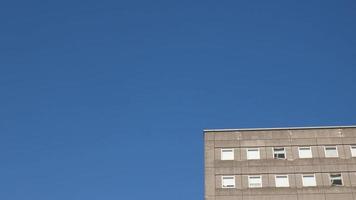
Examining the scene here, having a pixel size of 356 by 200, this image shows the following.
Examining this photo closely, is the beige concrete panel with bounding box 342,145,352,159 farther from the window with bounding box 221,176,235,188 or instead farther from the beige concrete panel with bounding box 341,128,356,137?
the window with bounding box 221,176,235,188

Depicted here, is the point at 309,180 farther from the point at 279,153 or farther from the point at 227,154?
the point at 227,154

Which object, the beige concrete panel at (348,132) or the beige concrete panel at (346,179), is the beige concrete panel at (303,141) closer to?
the beige concrete panel at (348,132)

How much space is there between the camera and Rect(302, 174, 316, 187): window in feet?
206

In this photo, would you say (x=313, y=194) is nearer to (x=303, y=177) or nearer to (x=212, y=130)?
(x=303, y=177)

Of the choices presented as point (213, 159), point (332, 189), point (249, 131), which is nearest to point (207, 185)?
point (213, 159)

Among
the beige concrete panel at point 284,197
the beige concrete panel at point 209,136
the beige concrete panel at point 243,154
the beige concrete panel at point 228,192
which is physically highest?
the beige concrete panel at point 209,136

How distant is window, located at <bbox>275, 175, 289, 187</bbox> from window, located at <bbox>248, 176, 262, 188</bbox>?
1835 mm

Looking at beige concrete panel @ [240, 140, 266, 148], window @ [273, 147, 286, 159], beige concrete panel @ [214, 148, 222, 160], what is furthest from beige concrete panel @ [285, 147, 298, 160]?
beige concrete panel @ [214, 148, 222, 160]

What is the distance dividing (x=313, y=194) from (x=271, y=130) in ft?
29.6

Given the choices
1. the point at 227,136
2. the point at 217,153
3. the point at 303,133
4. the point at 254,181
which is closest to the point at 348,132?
the point at 303,133

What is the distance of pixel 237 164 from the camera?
64.8 m

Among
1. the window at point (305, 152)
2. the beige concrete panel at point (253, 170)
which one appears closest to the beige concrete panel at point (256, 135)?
the window at point (305, 152)

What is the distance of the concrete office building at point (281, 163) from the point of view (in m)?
62.3

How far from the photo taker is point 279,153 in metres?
65.5
